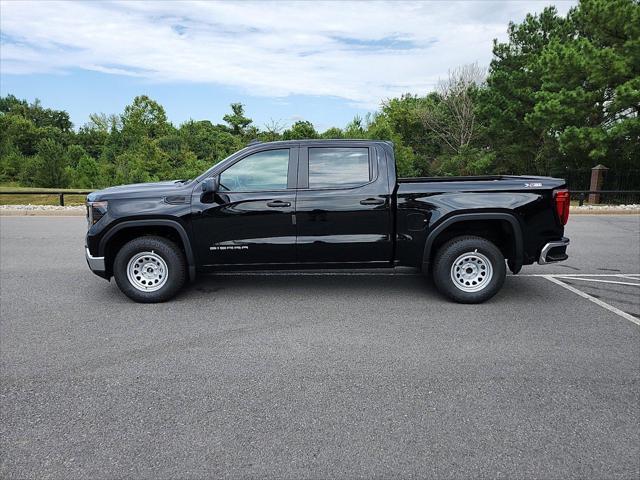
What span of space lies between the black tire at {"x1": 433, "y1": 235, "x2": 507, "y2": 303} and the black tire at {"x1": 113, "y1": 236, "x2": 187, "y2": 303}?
3101 millimetres

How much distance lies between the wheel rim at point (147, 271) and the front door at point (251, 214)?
19.6 inches

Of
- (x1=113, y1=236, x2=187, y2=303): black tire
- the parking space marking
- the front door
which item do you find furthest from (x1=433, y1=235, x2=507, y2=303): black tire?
(x1=113, y1=236, x2=187, y2=303): black tire

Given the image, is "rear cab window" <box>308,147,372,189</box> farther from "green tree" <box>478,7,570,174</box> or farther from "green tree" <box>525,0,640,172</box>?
"green tree" <box>478,7,570,174</box>

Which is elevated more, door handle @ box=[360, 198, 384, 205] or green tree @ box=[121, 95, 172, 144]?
green tree @ box=[121, 95, 172, 144]

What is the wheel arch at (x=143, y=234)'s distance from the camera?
18.5 ft

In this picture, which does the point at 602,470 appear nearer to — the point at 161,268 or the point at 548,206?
the point at 548,206

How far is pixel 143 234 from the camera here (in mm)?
5898

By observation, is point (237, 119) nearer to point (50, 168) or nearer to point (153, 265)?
point (50, 168)

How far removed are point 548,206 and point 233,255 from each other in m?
3.75

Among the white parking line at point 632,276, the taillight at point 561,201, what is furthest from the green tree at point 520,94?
the taillight at point 561,201

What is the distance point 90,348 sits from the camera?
441 centimetres

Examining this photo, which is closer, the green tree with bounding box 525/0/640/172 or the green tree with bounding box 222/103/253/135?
the green tree with bounding box 525/0/640/172

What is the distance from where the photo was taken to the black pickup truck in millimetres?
5633

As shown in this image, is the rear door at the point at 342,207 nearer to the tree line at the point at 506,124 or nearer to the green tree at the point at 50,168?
the tree line at the point at 506,124
